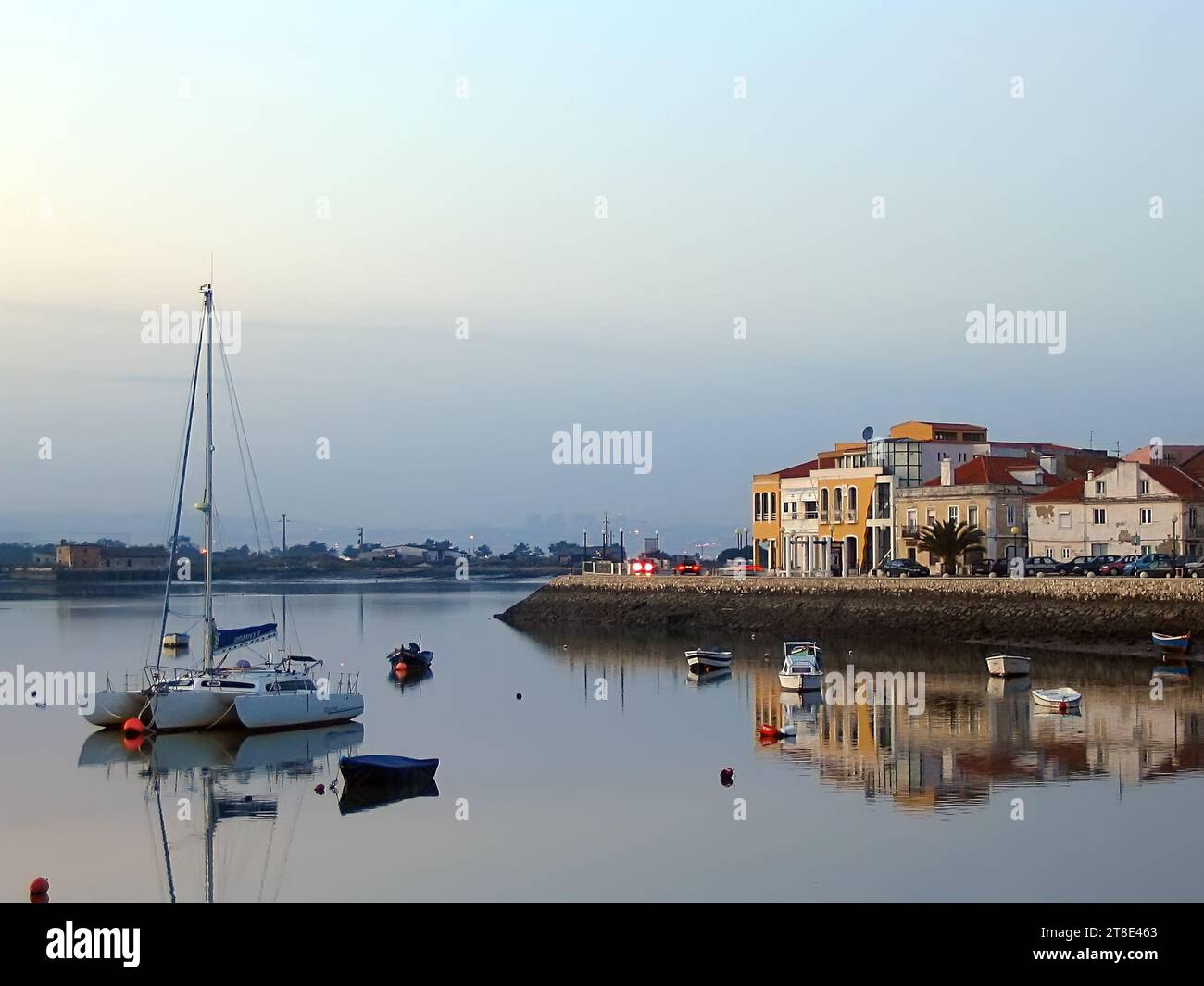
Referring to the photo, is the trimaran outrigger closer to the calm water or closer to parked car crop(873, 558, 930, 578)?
the calm water

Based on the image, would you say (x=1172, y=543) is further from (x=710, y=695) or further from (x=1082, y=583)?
(x=710, y=695)

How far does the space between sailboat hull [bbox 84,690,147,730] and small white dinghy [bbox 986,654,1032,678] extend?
3042 centimetres

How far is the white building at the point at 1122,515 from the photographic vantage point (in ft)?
267

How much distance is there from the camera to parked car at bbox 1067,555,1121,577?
3060 inches

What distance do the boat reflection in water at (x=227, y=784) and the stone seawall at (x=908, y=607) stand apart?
36.2m

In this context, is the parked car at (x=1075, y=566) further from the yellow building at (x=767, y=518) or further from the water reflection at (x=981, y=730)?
the yellow building at (x=767, y=518)

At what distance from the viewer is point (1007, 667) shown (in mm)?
57594

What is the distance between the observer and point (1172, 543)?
81062 mm

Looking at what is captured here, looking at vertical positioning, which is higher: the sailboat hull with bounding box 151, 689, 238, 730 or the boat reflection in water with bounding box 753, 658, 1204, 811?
the sailboat hull with bounding box 151, 689, 238, 730

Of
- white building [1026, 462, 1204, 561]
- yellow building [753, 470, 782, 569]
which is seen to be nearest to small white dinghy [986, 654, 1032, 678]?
white building [1026, 462, 1204, 561]

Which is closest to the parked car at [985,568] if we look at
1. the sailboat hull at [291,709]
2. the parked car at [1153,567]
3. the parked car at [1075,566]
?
the parked car at [1075,566]

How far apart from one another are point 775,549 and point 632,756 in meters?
62.4

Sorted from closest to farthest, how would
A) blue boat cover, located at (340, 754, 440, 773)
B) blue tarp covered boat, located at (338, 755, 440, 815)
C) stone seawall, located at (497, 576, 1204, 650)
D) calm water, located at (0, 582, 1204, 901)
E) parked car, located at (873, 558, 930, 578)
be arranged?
calm water, located at (0, 582, 1204, 901) < blue tarp covered boat, located at (338, 755, 440, 815) < blue boat cover, located at (340, 754, 440, 773) < stone seawall, located at (497, 576, 1204, 650) < parked car, located at (873, 558, 930, 578)
